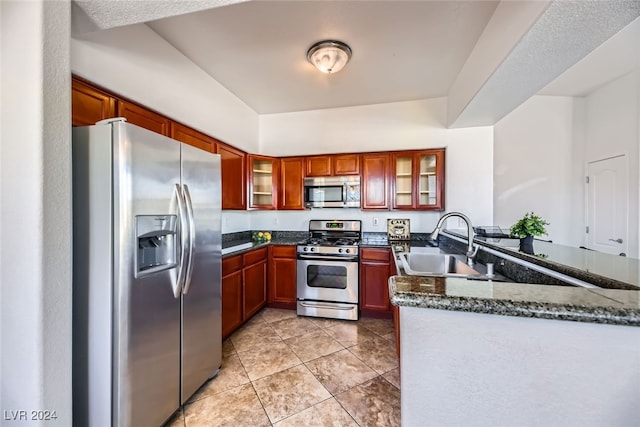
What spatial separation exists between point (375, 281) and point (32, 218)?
283 centimetres

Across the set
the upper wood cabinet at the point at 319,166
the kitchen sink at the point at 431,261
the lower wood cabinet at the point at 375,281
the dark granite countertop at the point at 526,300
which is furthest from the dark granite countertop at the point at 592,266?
the upper wood cabinet at the point at 319,166

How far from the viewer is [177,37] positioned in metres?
2.19

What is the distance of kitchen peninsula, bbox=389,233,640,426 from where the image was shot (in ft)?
2.09

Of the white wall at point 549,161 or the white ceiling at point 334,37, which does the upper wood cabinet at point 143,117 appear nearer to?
the white ceiling at point 334,37

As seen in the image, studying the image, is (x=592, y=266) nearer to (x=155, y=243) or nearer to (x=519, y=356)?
(x=519, y=356)

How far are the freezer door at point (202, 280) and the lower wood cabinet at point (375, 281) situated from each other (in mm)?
1685

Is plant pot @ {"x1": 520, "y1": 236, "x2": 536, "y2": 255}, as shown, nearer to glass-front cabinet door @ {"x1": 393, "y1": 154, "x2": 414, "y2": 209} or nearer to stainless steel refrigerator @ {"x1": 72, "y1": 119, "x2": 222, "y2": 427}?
glass-front cabinet door @ {"x1": 393, "y1": 154, "x2": 414, "y2": 209}

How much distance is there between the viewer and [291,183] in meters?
3.75

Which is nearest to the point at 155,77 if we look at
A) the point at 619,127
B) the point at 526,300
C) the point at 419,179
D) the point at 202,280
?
the point at 202,280

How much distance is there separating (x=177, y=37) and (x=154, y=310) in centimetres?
209

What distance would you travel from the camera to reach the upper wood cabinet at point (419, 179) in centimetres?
337

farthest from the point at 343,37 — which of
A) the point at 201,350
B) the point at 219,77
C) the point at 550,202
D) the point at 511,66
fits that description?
the point at 550,202

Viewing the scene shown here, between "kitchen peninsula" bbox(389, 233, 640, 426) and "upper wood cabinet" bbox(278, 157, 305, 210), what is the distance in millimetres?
3019

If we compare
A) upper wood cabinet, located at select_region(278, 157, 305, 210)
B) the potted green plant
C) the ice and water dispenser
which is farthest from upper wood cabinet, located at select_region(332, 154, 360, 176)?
the ice and water dispenser
